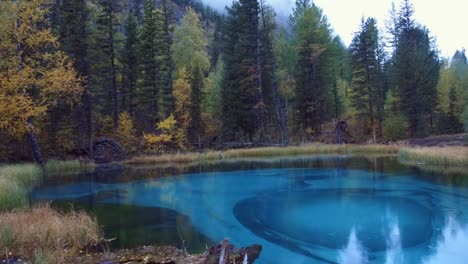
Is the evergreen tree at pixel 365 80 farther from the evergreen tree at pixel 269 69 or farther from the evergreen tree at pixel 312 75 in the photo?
the evergreen tree at pixel 269 69

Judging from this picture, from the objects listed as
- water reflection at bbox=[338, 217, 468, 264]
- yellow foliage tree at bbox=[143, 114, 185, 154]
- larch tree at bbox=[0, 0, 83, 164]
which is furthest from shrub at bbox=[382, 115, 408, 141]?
water reflection at bbox=[338, 217, 468, 264]

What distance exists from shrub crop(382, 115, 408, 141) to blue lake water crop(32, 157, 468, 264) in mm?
15083

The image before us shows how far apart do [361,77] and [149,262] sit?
1493 inches

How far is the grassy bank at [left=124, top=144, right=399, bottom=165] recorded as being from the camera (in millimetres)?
29562

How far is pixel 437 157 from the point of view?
76.6 feet

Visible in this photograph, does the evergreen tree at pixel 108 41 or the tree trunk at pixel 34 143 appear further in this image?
the evergreen tree at pixel 108 41

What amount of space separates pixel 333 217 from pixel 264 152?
1899cm

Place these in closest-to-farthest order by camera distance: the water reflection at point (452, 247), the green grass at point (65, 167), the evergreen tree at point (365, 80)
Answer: the water reflection at point (452, 247)
the green grass at point (65, 167)
the evergreen tree at point (365, 80)

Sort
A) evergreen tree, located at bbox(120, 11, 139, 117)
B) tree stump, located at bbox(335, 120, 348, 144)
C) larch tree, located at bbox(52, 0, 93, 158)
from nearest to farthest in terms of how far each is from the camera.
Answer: larch tree, located at bbox(52, 0, 93, 158), evergreen tree, located at bbox(120, 11, 139, 117), tree stump, located at bbox(335, 120, 348, 144)

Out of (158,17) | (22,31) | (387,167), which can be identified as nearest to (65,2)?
(158,17)

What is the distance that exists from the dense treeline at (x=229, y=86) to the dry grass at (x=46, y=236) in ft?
51.7

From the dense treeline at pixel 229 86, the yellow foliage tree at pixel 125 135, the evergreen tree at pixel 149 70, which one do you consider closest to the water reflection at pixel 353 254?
the dense treeline at pixel 229 86

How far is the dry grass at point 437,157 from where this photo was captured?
22250mm

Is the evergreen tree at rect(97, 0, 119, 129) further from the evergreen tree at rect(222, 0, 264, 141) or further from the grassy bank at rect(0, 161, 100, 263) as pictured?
the grassy bank at rect(0, 161, 100, 263)
